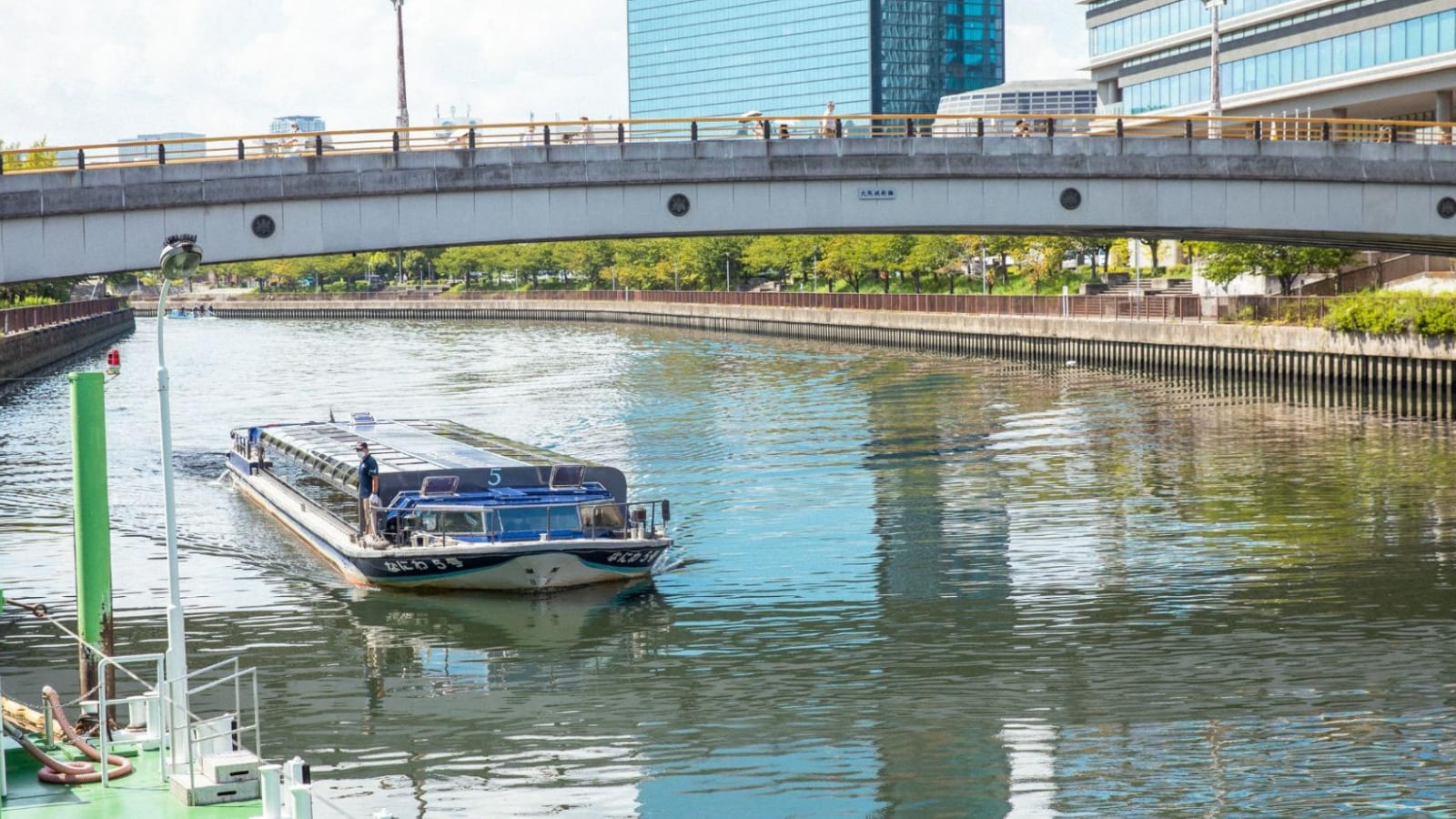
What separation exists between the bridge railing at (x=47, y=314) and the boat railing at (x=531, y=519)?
227ft

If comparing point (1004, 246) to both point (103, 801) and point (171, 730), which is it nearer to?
point (171, 730)

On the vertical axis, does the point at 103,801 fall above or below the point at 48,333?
below

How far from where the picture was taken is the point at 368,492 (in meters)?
39.7

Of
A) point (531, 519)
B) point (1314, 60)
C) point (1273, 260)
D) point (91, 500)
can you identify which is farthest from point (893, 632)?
point (1314, 60)

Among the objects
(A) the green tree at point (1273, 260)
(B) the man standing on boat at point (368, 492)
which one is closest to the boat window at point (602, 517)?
(B) the man standing on boat at point (368, 492)

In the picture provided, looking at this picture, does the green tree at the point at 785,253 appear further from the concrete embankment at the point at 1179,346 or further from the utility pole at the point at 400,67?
the utility pole at the point at 400,67

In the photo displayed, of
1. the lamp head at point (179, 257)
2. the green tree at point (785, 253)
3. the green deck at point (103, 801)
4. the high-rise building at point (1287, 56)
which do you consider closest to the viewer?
the green deck at point (103, 801)

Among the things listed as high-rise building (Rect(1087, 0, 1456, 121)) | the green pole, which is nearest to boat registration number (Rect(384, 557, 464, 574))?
the green pole

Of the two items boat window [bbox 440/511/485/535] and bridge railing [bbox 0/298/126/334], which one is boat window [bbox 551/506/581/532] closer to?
boat window [bbox 440/511/485/535]

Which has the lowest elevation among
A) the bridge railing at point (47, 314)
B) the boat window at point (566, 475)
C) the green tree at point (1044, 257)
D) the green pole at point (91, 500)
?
the boat window at point (566, 475)

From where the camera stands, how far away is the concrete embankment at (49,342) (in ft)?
309

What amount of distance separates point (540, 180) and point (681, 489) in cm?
1226

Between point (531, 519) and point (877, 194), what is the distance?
13227 mm

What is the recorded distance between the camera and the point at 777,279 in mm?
178625
